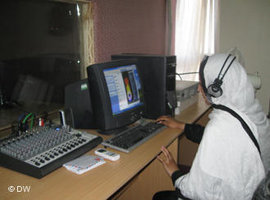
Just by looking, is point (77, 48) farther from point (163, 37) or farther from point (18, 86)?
point (163, 37)

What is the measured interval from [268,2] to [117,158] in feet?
10.2

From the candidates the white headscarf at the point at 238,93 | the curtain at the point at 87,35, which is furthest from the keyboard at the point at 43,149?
the curtain at the point at 87,35

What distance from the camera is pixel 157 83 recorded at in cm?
169

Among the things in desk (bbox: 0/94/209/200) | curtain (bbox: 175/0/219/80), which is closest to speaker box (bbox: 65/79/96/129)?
desk (bbox: 0/94/209/200)

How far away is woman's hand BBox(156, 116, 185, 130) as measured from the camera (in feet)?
5.24

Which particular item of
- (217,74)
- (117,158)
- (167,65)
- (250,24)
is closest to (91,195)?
(117,158)

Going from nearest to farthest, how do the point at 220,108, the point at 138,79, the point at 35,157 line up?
the point at 35,157, the point at 220,108, the point at 138,79

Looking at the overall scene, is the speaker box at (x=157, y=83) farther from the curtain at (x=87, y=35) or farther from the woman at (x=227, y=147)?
the woman at (x=227, y=147)

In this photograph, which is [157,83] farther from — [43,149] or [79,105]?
[43,149]

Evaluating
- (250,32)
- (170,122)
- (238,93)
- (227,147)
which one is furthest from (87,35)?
(250,32)

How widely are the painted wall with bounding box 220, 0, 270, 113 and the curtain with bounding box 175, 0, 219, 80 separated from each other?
15 centimetres

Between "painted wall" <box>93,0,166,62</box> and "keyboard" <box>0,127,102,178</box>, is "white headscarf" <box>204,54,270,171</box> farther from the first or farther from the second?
"painted wall" <box>93,0,166,62</box>

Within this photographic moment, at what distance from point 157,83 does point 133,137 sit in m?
0.47

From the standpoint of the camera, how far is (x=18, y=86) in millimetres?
1622
